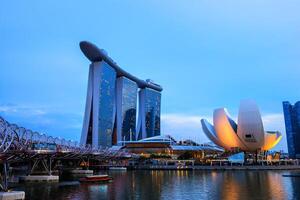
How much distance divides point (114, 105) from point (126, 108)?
26.1 feet

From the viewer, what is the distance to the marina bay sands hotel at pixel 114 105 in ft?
400

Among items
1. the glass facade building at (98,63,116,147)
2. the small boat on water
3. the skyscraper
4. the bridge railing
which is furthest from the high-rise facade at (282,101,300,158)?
the small boat on water

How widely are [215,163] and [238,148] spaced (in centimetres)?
920

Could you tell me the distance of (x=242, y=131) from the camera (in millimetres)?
86500

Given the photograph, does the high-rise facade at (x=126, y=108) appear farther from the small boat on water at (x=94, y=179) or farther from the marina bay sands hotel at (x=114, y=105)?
the small boat on water at (x=94, y=179)

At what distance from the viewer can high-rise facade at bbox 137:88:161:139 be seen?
570ft

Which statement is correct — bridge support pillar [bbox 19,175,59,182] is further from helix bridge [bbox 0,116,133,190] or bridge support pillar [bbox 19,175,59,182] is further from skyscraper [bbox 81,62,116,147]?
skyscraper [bbox 81,62,116,147]

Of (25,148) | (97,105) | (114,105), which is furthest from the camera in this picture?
(114,105)

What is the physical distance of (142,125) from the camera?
174 meters

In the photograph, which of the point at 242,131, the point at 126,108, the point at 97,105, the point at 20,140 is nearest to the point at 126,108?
the point at 126,108

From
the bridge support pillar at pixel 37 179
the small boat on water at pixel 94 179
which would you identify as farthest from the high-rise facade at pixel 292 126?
the bridge support pillar at pixel 37 179

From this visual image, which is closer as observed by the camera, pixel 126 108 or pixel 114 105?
pixel 114 105

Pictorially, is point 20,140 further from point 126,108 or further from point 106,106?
point 126,108

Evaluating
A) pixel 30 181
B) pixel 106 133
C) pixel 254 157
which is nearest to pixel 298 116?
pixel 254 157
